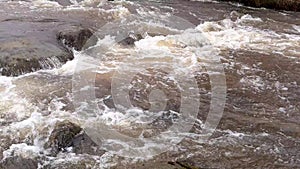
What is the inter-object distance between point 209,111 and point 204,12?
23.1ft

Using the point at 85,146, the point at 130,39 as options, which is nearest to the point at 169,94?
the point at 85,146

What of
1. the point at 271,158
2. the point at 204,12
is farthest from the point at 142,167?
the point at 204,12

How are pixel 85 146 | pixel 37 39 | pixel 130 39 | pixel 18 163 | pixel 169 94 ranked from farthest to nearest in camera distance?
1. pixel 130 39
2. pixel 37 39
3. pixel 169 94
4. pixel 85 146
5. pixel 18 163

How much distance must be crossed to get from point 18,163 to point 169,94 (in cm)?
297

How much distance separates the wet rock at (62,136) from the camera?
17.3 feet

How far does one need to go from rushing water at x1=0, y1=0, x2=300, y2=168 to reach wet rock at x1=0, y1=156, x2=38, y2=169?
0.31 ft

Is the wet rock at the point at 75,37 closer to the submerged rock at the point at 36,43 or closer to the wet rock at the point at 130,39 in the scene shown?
the submerged rock at the point at 36,43

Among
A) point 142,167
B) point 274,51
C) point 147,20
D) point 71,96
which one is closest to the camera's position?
point 142,167

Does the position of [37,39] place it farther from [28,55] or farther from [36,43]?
[28,55]

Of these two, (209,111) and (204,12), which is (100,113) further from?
(204,12)

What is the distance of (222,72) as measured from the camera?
26.3ft

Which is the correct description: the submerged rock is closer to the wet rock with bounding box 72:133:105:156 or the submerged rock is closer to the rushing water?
the rushing water

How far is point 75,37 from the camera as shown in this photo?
30.5ft

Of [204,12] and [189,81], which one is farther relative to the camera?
[204,12]
